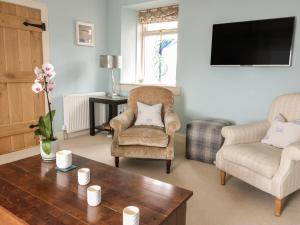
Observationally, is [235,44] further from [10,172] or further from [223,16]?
[10,172]

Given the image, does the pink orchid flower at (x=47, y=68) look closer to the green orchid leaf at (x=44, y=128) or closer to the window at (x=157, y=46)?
the green orchid leaf at (x=44, y=128)

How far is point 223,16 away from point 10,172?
298 centimetres

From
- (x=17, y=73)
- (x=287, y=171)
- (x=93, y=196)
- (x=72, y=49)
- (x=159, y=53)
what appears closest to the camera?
(x=93, y=196)

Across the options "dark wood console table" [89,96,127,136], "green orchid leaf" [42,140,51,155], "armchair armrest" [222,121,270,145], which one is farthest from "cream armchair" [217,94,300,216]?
"dark wood console table" [89,96,127,136]

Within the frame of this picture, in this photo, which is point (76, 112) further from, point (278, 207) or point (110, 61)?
point (278, 207)

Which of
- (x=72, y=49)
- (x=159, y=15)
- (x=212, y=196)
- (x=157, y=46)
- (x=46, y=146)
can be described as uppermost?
(x=159, y=15)

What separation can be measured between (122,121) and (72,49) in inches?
70.7

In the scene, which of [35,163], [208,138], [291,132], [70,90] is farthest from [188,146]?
[70,90]

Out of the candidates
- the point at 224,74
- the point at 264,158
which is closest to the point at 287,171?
the point at 264,158

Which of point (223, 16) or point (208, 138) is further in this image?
point (223, 16)

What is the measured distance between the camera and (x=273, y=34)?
9.28ft

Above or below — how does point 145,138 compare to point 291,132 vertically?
below

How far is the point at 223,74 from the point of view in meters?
3.33

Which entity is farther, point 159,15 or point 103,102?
point 159,15
